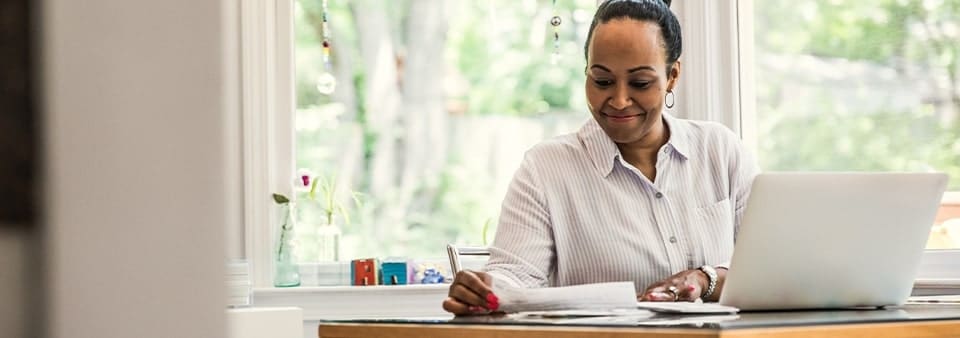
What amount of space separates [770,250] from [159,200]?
1.63m

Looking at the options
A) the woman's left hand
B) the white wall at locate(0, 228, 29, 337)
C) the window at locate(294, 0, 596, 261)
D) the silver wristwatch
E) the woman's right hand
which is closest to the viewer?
the white wall at locate(0, 228, 29, 337)

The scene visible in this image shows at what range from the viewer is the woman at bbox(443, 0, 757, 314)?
2.42 m

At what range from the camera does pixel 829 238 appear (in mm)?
1808

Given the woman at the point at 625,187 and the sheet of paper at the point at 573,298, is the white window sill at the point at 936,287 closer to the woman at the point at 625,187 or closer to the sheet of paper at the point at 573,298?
the woman at the point at 625,187

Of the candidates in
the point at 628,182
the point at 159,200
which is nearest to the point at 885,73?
the point at 628,182

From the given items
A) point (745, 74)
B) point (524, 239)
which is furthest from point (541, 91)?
point (524, 239)

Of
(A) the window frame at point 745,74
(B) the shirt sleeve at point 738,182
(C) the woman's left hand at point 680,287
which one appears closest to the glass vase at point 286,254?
(A) the window frame at point 745,74

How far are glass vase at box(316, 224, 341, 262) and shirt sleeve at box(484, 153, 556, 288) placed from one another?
1.40 m

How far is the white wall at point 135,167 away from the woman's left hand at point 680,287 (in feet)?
6.41

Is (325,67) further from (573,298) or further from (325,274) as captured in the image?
(573,298)

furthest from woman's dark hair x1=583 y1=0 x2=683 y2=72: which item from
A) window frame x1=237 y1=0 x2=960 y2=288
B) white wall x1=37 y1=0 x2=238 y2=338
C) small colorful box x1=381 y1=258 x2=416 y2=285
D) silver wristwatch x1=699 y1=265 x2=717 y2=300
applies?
white wall x1=37 y1=0 x2=238 y2=338

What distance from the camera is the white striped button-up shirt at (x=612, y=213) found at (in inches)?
94.9

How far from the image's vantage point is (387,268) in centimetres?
372

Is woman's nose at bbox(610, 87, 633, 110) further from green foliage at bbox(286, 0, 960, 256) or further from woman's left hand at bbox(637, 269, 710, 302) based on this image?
green foliage at bbox(286, 0, 960, 256)
